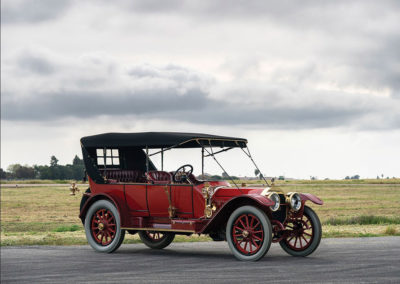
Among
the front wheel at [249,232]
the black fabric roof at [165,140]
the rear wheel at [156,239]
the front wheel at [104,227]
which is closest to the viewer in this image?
the front wheel at [249,232]

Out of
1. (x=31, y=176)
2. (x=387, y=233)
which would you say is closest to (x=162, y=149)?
(x=387, y=233)

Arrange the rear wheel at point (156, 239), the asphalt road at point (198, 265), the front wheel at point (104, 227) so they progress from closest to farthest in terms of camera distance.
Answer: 1. the asphalt road at point (198, 265)
2. the front wheel at point (104, 227)
3. the rear wheel at point (156, 239)

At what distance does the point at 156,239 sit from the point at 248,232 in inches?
156

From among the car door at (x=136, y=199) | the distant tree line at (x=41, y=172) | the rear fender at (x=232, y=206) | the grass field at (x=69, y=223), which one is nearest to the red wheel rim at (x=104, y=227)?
the car door at (x=136, y=199)

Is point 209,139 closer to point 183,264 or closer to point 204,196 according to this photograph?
point 204,196

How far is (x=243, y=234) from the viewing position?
12.3 metres

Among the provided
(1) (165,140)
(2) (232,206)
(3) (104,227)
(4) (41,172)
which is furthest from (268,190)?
(4) (41,172)

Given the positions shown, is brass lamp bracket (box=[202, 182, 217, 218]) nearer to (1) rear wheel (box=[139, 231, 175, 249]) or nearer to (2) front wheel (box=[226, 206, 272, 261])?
(2) front wheel (box=[226, 206, 272, 261])

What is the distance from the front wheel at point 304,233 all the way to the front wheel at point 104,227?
11.3ft

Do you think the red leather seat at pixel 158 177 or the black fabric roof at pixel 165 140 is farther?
the red leather seat at pixel 158 177

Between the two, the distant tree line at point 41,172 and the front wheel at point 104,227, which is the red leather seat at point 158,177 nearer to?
the front wheel at point 104,227

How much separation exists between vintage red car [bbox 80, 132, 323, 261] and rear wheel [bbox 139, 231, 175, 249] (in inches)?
0.9

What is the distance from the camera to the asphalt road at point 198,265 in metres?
10.5

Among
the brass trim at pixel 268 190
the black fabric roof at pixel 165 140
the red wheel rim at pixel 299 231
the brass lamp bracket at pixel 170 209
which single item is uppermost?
the black fabric roof at pixel 165 140
